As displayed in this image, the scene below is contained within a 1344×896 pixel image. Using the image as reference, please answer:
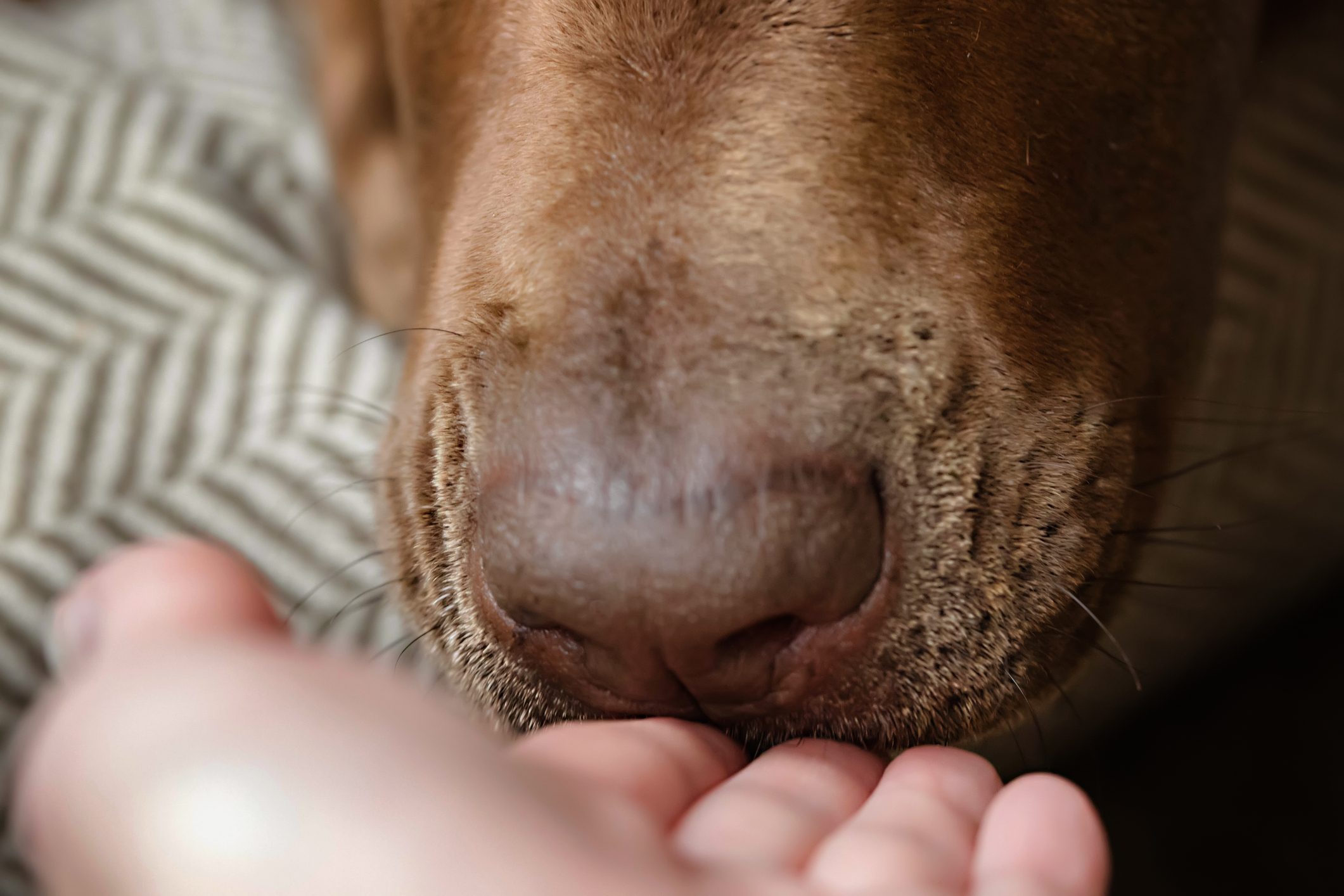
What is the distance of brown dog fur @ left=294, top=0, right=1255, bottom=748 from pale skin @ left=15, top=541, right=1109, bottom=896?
21 centimetres

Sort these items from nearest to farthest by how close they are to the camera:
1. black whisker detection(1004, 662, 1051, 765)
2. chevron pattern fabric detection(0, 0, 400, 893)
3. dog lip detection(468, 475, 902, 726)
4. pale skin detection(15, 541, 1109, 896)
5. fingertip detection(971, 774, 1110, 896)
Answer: pale skin detection(15, 541, 1109, 896), fingertip detection(971, 774, 1110, 896), dog lip detection(468, 475, 902, 726), black whisker detection(1004, 662, 1051, 765), chevron pattern fabric detection(0, 0, 400, 893)

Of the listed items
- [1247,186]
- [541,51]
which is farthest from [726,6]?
[1247,186]

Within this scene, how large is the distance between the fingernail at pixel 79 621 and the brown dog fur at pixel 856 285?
0.35 metres

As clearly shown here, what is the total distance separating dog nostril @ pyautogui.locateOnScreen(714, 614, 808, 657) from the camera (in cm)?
98

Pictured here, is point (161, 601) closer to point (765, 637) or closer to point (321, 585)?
point (765, 637)

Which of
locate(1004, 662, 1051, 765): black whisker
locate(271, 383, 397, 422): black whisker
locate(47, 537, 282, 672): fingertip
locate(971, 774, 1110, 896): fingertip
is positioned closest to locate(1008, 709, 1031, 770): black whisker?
locate(1004, 662, 1051, 765): black whisker

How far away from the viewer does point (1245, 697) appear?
236cm

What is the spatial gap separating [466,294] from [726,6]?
1.30 ft

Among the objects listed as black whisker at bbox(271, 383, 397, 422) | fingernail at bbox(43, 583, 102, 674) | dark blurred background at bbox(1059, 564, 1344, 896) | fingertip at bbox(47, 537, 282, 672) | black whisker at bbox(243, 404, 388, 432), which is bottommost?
dark blurred background at bbox(1059, 564, 1344, 896)

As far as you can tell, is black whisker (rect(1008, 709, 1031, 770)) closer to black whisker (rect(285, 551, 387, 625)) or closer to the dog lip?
the dog lip

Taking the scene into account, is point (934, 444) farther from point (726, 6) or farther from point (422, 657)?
point (422, 657)

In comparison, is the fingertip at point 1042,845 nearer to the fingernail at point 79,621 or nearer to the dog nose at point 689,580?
the dog nose at point 689,580

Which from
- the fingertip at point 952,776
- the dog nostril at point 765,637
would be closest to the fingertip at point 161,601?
the dog nostril at point 765,637

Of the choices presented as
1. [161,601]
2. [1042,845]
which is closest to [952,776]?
[1042,845]
